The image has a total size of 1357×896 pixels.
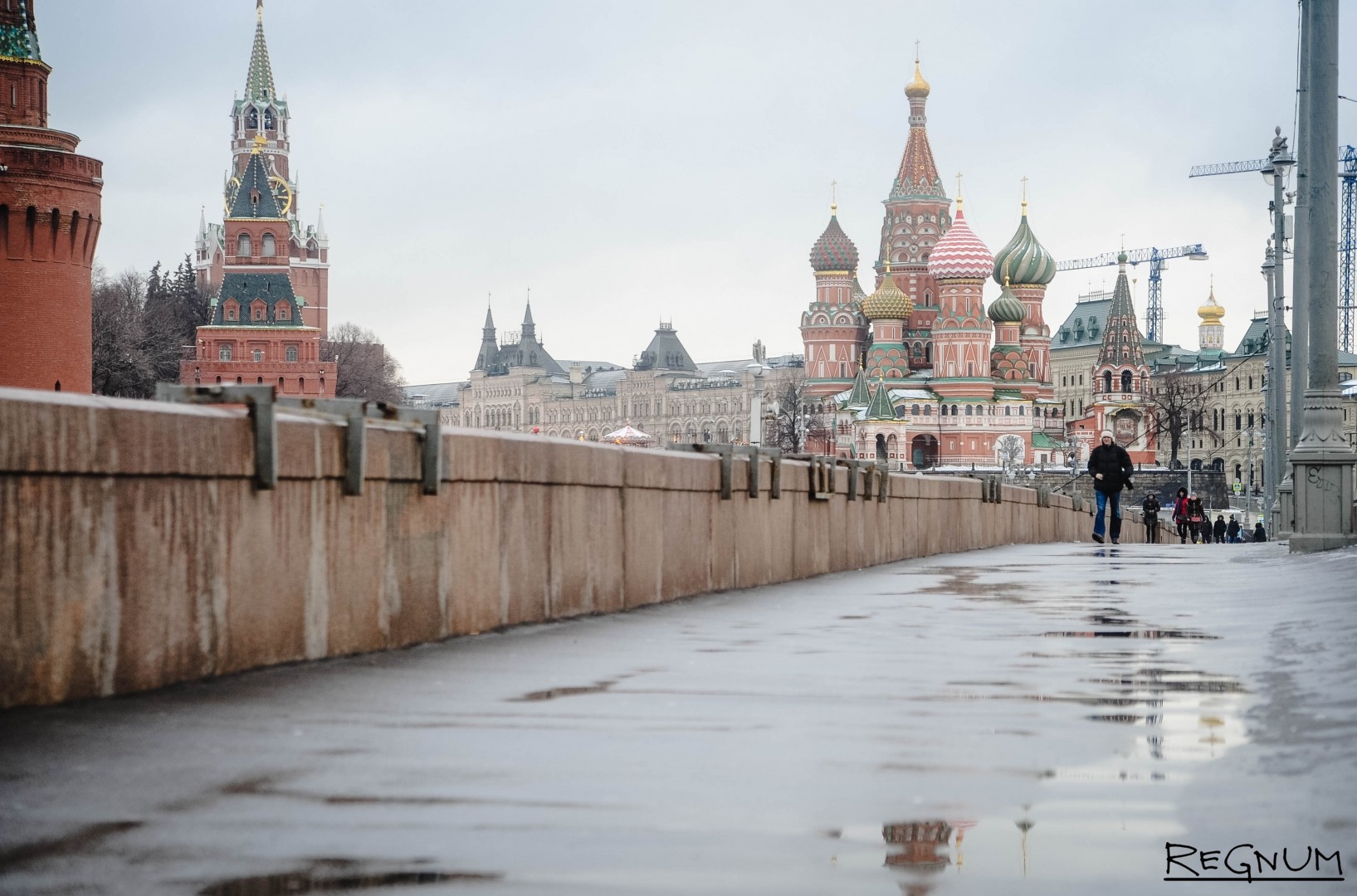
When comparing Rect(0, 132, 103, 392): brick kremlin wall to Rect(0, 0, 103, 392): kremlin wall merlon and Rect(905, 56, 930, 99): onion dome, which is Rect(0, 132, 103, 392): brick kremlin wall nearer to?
Rect(0, 0, 103, 392): kremlin wall merlon

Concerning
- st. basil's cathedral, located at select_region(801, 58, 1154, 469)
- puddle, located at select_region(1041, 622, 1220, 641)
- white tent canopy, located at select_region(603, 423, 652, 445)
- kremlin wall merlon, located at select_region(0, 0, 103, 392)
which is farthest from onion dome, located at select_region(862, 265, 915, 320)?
puddle, located at select_region(1041, 622, 1220, 641)

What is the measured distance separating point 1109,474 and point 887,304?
380 ft

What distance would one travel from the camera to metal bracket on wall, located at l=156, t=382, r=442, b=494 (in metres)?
6.03

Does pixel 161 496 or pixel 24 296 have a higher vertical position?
pixel 24 296

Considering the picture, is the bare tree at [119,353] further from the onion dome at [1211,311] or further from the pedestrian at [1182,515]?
the onion dome at [1211,311]

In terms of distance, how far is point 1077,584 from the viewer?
12.4 metres

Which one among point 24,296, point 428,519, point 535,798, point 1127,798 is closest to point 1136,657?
point 428,519

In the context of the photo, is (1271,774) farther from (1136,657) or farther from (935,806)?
(1136,657)

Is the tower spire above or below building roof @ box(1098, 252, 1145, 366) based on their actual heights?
above

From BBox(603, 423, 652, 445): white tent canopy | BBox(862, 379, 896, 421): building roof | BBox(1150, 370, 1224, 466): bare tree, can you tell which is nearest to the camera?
BBox(603, 423, 652, 445): white tent canopy

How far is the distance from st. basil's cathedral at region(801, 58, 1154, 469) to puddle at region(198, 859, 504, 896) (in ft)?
393

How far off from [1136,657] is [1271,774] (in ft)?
9.36

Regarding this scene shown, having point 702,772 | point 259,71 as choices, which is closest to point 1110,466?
point 702,772

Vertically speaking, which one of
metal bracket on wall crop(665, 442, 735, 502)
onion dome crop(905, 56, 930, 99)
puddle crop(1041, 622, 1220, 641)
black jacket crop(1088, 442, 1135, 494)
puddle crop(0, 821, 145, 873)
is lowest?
puddle crop(1041, 622, 1220, 641)
